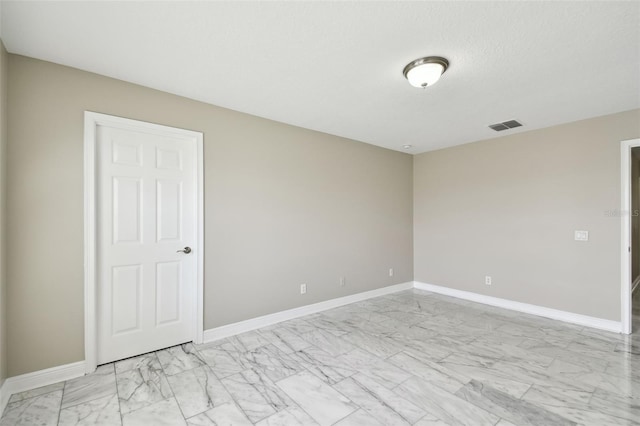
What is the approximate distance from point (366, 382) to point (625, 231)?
3575 mm

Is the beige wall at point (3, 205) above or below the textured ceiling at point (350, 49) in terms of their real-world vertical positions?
below

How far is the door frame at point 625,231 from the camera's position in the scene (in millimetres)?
3244

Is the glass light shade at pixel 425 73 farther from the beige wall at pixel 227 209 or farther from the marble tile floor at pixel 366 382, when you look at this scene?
the marble tile floor at pixel 366 382

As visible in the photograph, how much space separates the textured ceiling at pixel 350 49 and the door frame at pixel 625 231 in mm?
569

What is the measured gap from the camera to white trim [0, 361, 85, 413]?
2061 millimetres

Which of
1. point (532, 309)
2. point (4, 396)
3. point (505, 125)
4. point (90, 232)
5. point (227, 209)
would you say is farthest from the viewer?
point (532, 309)

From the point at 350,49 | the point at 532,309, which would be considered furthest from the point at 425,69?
the point at 532,309

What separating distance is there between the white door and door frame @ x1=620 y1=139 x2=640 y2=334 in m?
4.94

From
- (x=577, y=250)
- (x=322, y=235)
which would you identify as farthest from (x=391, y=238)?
Answer: (x=577, y=250)

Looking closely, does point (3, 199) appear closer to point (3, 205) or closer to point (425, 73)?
point (3, 205)

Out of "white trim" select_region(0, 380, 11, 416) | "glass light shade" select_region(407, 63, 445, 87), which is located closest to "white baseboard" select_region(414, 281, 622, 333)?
"glass light shade" select_region(407, 63, 445, 87)

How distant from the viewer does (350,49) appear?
2105mm

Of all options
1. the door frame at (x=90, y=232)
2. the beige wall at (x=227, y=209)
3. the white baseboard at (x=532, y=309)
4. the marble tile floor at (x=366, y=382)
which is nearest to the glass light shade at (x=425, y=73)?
the beige wall at (x=227, y=209)

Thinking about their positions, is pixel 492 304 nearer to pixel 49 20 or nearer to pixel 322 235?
pixel 322 235
